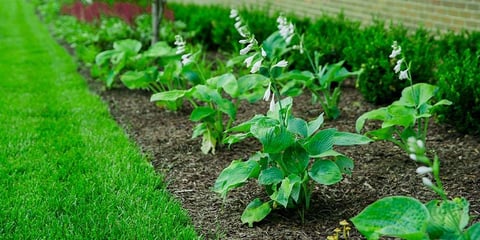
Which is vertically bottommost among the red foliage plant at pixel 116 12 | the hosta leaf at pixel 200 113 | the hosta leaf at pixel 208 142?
the red foliage plant at pixel 116 12

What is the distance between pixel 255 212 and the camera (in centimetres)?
336

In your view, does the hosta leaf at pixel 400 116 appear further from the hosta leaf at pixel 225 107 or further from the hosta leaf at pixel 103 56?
the hosta leaf at pixel 103 56

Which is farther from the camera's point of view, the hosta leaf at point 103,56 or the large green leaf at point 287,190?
the hosta leaf at point 103,56

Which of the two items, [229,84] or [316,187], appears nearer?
[316,187]

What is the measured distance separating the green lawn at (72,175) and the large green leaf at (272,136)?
0.56m

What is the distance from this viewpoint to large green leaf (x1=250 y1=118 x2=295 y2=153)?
10.6 feet

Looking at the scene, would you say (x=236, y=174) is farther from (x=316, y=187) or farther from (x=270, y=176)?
(x=316, y=187)

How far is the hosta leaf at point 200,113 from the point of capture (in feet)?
14.4

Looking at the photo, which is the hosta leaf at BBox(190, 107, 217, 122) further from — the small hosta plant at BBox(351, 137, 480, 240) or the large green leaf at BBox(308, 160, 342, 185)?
the small hosta plant at BBox(351, 137, 480, 240)

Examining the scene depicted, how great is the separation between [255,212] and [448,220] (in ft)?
3.75

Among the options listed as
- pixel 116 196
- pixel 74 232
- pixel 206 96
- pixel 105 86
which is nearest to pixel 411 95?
pixel 206 96

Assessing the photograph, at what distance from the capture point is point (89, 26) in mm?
8906

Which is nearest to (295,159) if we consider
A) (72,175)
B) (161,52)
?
(72,175)

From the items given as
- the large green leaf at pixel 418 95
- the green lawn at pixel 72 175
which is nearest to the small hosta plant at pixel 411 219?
the green lawn at pixel 72 175
